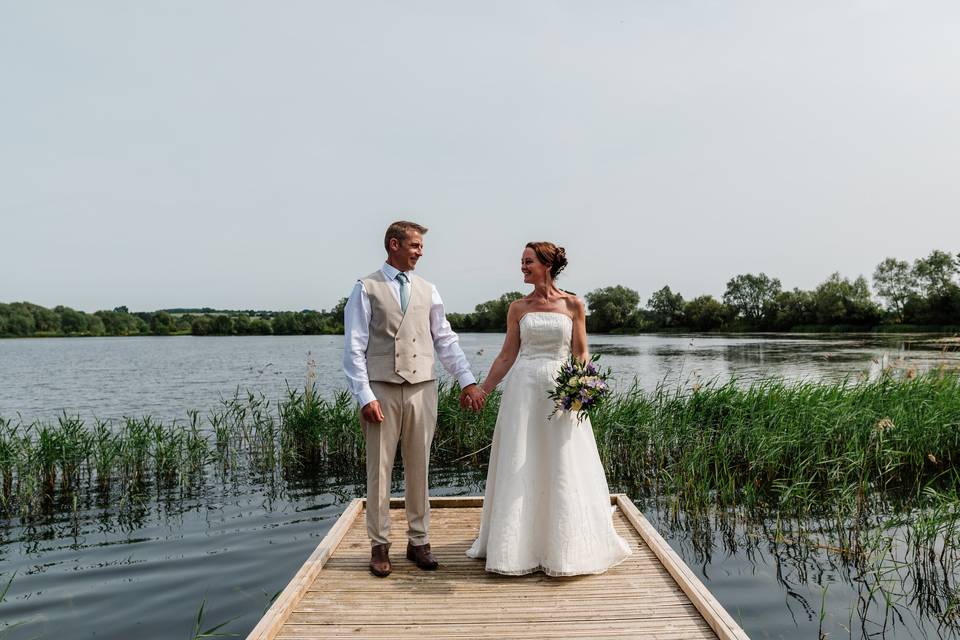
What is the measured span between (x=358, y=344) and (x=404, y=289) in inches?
19.7

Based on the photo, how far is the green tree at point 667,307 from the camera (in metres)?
97.1

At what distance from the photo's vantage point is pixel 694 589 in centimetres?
408

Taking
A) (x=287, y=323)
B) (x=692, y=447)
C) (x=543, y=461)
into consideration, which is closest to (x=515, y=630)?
(x=543, y=461)

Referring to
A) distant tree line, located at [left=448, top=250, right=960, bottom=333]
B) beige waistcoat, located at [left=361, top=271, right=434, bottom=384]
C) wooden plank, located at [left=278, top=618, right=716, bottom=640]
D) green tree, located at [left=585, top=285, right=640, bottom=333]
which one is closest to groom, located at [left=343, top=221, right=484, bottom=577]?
beige waistcoat, located at [left=361, top=271, right=434, bottom=384]

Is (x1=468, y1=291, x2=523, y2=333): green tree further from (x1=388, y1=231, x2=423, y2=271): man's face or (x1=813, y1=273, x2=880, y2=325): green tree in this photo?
(x1=388, y1=231, x2=423, y2=271): man's face

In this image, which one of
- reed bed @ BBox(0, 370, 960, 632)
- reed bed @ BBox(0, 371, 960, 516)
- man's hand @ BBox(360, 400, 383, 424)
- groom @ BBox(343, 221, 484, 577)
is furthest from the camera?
reed bed @ BBox(0, 371, 960, 516)

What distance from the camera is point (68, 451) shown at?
9258mm

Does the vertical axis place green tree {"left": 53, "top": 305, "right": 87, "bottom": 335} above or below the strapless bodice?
above

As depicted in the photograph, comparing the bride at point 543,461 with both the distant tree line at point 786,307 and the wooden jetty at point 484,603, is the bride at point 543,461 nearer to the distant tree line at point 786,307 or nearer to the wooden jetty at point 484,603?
the wooden jetty at point 484,603

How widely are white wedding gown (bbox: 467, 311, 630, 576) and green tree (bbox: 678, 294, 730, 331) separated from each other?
9257cm

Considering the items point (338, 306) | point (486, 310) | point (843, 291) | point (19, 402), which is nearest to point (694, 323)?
point (843, 291)

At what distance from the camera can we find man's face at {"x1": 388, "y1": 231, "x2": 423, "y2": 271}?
4.38 m

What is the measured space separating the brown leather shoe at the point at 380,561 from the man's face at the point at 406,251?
1.99 metres

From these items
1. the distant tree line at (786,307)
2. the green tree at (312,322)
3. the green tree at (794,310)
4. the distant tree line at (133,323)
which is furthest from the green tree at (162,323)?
the green tree at (794,310)
